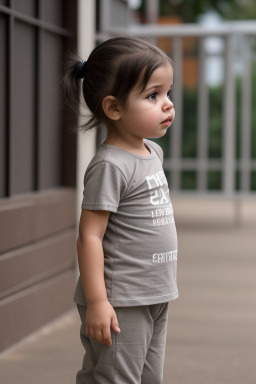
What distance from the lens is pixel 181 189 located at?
9.57 metres

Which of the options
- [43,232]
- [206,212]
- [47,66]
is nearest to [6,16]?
[47,66]

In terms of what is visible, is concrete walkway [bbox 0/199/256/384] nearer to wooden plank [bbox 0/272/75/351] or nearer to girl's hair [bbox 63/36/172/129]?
wooden plank [bbox 0/272/75/351]

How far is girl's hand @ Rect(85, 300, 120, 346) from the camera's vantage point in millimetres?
2459

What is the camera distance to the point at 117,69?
8.38 feet

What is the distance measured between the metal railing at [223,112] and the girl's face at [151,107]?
6.81 meters

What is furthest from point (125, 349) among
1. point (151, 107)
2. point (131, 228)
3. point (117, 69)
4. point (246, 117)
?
point (246, 117)

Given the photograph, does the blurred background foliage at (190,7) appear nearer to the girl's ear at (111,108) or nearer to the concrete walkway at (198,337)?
the concrete walkway at (198,337)

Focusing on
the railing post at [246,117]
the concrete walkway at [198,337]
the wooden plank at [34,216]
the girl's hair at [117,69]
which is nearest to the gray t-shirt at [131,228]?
the girl's hair at [117,69]

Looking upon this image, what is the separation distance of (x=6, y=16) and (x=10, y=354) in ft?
4.99

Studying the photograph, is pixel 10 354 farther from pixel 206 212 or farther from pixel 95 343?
pixel 206 212

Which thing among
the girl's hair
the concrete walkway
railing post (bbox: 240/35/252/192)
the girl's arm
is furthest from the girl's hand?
railing post (bbox: 240/35/252/192)

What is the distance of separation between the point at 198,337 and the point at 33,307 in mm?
856

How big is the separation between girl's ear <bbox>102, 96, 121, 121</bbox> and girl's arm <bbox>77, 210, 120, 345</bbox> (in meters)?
0.30

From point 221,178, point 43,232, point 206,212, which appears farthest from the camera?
point 206,212
